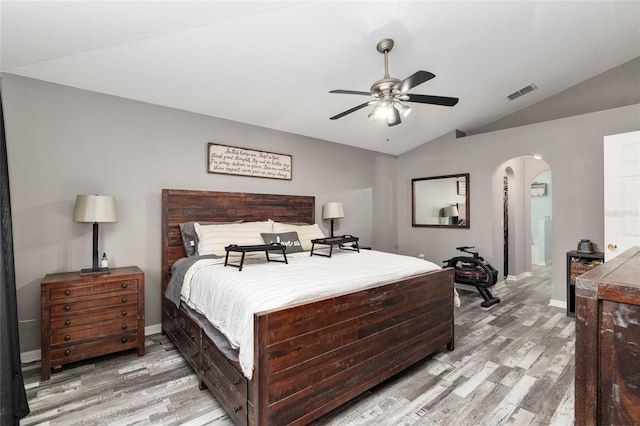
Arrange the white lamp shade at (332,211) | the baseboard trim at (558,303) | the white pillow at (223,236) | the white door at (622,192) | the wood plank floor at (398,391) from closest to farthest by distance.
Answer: the wood plank floor at (398,391) < the white pillow at (223,236) < the white door at (622,192) < the baseboard trim at (558,303) < the white lamp shade at (332,211)

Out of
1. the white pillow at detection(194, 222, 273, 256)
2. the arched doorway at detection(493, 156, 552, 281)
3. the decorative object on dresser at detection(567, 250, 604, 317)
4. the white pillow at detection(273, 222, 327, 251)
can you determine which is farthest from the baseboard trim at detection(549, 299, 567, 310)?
the white pillow at detection(194, 222, 273, 256)

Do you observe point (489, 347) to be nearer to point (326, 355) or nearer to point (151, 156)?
point (326, 355)

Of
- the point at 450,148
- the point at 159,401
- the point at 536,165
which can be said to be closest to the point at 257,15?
the point at 159,401

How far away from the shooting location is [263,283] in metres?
1.97

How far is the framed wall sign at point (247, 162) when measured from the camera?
148 inches

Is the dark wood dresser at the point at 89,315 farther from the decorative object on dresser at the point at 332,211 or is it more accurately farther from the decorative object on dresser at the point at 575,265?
the decorative object on dresser at the point at 575,265

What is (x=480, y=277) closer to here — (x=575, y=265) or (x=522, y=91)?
(x=575, y=265)

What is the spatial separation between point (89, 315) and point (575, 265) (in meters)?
5.39

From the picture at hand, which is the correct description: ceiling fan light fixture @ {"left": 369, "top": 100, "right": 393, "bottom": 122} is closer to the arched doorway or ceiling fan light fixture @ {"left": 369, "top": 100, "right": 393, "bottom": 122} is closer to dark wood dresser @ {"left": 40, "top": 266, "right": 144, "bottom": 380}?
dark wood dresser @ {"left": 40, "top": 266, "right": 144, "bottom": 380}

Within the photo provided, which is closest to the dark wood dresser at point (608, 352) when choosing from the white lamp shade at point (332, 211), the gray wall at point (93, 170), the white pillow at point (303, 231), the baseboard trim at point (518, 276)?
the white pillow at point (303, 231)

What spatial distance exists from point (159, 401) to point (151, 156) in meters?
2.41

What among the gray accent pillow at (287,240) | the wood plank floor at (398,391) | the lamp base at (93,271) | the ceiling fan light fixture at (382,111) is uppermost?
the ceiling fan light fixture at (382,111)

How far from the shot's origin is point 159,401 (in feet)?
6.91

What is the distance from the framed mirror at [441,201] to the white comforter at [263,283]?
2964mm
